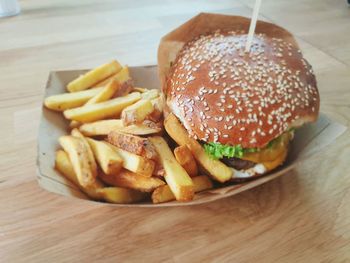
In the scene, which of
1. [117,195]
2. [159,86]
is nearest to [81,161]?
[117,195]

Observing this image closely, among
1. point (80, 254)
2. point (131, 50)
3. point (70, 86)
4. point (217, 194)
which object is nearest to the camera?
point (80, 254)

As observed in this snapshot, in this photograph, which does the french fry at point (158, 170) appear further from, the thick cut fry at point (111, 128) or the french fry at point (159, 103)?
the french fry at point (159, 103)

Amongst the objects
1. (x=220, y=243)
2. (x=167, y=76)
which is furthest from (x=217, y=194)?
(x=167, y=76)

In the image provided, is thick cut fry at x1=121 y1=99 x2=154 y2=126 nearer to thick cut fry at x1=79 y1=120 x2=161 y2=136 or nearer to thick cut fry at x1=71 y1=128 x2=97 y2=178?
thick cut fry at x1=79 y1=120 x2=161 y2=136

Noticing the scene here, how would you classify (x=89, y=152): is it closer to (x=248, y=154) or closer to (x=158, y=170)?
(x=158, y=170)

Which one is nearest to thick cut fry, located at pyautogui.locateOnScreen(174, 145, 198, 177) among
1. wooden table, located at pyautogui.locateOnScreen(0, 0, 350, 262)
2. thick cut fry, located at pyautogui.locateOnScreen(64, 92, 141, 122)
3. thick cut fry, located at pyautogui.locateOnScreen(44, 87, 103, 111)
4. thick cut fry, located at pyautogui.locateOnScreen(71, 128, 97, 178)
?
wooden table, located at pyautogui.locateOnScreen(0, 0, 350, 262)

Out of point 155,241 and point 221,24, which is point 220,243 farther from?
point 221,24

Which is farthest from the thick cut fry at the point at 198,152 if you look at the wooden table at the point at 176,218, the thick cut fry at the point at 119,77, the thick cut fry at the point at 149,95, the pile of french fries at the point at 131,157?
the thick cut fry at the point at 119,77
